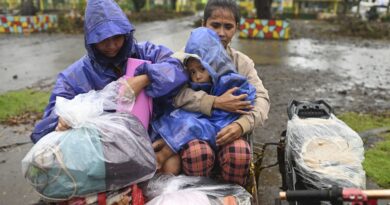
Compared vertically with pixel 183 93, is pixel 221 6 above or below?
above

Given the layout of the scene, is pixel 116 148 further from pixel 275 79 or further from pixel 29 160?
pixel 275 79

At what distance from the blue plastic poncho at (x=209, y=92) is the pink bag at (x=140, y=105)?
0.10m

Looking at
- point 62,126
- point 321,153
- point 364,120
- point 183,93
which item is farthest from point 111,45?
point 364,120

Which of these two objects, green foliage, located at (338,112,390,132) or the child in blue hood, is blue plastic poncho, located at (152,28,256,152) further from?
green foliage, located at (338,112,390,132)

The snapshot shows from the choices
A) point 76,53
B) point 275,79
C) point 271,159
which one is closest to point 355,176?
point 271,159

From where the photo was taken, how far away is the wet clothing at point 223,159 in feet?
7.48

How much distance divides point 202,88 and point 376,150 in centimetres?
282

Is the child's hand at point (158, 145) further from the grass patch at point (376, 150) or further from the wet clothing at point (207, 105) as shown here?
the grass patch at point (376, 150)

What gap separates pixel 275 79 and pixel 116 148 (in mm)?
7002

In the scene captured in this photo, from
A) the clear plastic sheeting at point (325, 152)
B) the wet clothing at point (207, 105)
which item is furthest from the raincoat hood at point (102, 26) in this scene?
the clear plastic sheeting at point (325, 152)

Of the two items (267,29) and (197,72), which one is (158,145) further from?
(267,29)

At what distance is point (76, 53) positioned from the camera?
12.3 meters

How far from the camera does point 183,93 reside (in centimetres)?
250

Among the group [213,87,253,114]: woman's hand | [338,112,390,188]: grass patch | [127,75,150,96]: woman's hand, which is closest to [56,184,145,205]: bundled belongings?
[127,75,150,96]: woman's hand
